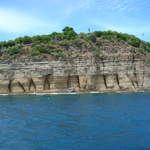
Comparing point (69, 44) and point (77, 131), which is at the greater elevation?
point (69, 44)

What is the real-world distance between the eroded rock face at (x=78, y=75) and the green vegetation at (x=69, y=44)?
479cm

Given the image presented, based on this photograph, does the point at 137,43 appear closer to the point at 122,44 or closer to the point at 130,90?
the point at 122,44

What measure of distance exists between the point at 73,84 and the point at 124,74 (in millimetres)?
15927

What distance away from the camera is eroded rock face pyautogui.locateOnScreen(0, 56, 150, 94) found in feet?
278

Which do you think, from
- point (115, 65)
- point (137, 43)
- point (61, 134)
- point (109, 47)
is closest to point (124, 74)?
point (115, 65)

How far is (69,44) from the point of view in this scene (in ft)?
322

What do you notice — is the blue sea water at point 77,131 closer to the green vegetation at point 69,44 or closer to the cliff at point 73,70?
the cliff at point 73,70

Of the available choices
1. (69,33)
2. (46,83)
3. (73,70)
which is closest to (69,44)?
(69,33)

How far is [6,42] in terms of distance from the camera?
10281 cm

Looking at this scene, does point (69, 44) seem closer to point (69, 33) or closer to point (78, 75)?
point (69, 33)

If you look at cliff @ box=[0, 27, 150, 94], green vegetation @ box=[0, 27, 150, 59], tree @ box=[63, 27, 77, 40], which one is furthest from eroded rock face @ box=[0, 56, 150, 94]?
tree @ box=[63, 27, 77, 40]

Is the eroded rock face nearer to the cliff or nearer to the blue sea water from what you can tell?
the cliff

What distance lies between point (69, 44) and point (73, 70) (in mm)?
14640

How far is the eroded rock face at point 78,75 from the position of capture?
84875mm
